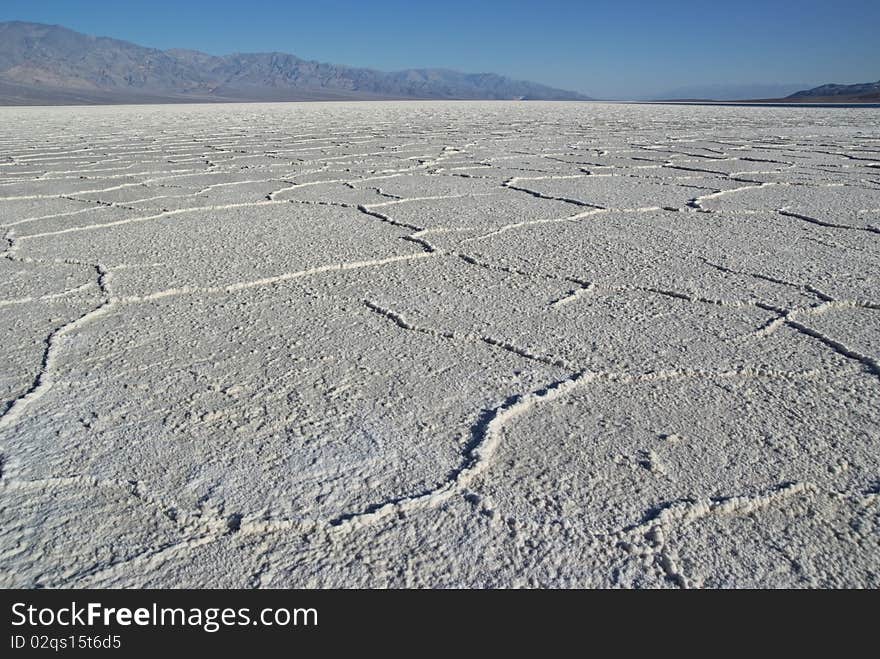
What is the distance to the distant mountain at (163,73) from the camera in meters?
95.7

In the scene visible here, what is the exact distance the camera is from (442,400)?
4.28 feet

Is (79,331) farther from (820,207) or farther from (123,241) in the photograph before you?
(820,207)

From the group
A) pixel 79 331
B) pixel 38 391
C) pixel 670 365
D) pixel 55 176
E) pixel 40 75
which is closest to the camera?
pixel 38 391

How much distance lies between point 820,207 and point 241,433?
283cm

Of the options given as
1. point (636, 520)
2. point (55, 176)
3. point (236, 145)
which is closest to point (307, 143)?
point (236, 145)

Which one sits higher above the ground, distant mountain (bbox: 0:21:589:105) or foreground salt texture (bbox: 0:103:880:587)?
foreground salt texture (bbox: 0:103:880:587)

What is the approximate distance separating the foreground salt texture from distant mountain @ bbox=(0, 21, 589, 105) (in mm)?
80533

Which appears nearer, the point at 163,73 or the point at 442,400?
the point at 442,400

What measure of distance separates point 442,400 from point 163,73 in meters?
137

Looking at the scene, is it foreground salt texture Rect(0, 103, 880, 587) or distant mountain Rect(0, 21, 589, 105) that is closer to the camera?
foreground salt texture Rect(0, 103, 880, 587)

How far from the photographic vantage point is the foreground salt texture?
2.96 feet

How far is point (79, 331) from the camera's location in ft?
5.38

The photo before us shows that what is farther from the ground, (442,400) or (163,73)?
(442,400)

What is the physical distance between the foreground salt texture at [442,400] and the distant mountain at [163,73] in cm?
8053
